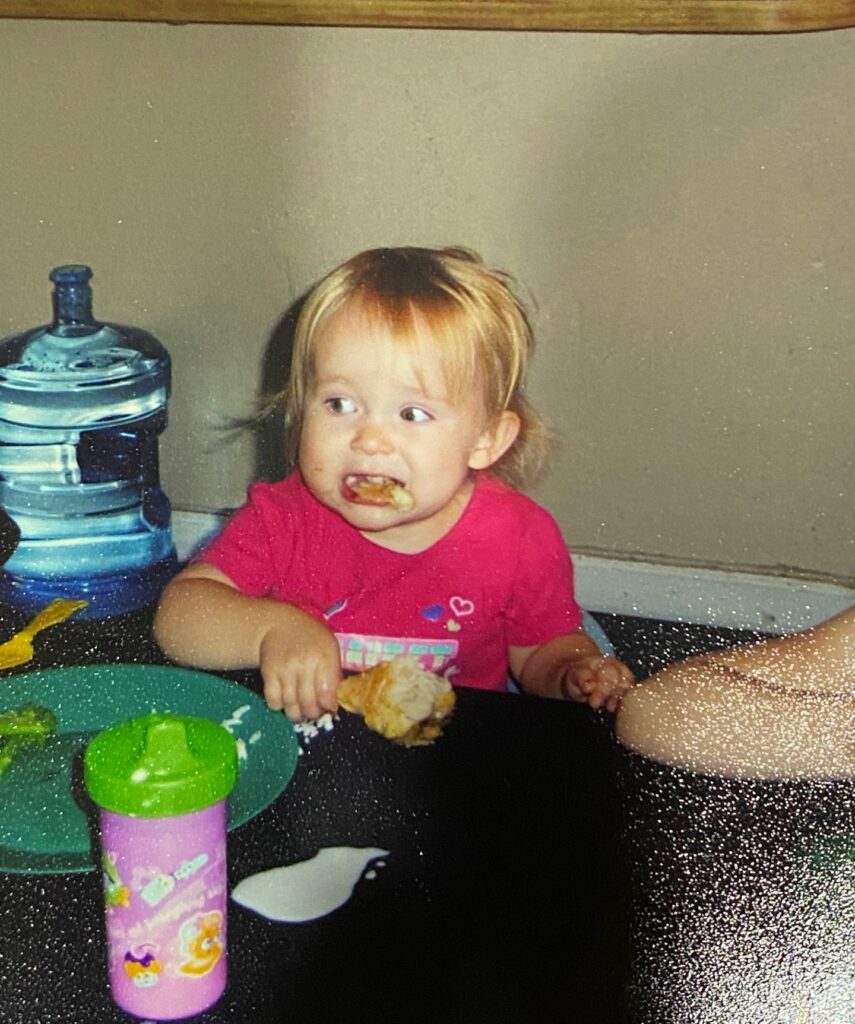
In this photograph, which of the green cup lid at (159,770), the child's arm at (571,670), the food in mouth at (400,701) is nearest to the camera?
the green cup lid at (159,770)

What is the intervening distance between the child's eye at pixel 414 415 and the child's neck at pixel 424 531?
0.07m

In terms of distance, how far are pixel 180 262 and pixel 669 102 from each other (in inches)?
13.4

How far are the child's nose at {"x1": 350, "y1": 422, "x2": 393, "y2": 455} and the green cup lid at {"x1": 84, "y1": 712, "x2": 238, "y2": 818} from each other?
0.86 ft

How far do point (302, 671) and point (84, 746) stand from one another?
0.37 ft

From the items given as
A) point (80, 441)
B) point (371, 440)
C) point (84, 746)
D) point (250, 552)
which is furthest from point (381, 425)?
point (80, 441)

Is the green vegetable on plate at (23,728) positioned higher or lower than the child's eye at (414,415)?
lower

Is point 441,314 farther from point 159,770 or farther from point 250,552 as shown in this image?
point 159,770

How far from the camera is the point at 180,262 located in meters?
0.88

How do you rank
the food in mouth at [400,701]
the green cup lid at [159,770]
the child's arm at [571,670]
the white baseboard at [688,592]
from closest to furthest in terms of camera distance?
the green cup lid at [159,770] < the food in mouth at [400,701] < the child's arm at [571,670] < the white baseboard at [688,592]

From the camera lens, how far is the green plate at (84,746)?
560 mm

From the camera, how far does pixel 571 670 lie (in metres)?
0.75

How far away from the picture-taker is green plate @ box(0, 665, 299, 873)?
56 centimetres

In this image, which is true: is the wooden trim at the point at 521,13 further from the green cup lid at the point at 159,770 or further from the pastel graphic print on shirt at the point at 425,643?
the green cup lid at the point at 159,770

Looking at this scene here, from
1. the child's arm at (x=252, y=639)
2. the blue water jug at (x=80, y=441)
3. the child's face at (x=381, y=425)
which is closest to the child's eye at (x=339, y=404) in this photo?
the child's face at (x=381, y=425)
